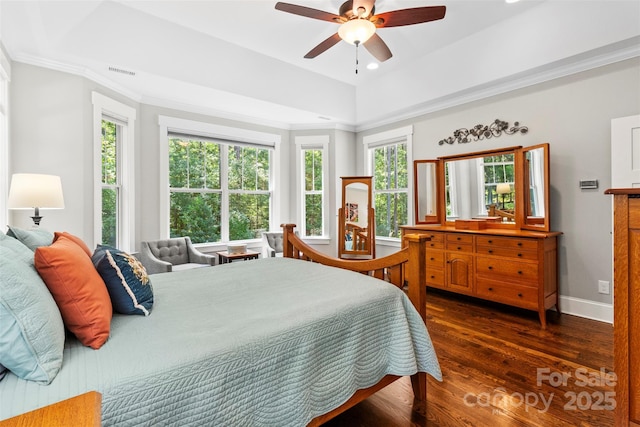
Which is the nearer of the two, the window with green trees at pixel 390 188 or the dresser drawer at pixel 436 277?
the dresser drawer at pixel 436 277

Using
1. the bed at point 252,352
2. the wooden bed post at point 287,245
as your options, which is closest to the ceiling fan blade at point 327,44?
the wooden bed post at point 287,245

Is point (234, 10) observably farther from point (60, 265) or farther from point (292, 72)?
point (60, 265)

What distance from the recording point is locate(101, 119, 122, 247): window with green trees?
3523 millimetres

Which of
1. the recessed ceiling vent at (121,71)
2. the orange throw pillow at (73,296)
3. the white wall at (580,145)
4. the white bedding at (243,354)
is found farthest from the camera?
the recessed ceiling vent at (121,71)

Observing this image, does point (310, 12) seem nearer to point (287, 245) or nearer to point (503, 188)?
point (287, 245)

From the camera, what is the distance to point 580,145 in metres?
3.12

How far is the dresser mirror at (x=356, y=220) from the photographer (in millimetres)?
4621

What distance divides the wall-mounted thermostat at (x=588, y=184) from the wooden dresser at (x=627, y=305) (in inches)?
89.6

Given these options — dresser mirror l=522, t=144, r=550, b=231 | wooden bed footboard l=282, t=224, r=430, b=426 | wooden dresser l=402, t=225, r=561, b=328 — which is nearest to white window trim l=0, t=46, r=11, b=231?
wooden bed footboard l=282, t=224, r=430, b=426

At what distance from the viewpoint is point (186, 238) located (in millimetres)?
4090

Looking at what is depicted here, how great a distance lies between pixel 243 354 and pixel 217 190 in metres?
3.86

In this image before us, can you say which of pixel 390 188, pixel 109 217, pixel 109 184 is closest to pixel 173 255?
pixel 109 217

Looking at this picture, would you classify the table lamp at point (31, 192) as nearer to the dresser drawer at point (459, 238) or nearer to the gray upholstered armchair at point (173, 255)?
the gray upholstered armchair at point (173, 255)

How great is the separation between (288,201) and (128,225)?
2.39 meters
